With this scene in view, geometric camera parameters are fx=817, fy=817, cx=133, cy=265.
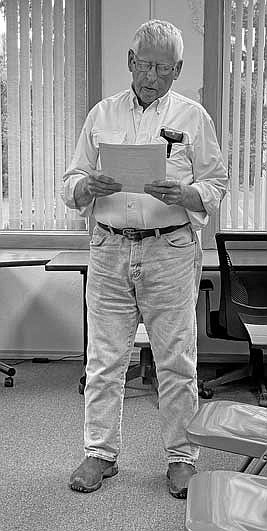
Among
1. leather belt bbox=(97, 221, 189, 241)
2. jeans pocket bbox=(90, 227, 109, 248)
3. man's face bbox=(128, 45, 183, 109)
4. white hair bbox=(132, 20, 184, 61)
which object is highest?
white hair bbox=(132, 20, 184, 61)

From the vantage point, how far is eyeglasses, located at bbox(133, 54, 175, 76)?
8.71 feet

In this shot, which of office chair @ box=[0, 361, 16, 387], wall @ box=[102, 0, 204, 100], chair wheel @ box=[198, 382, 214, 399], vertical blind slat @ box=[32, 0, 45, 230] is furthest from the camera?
vertical blind slat @ box=[32, 0, 45, 230]

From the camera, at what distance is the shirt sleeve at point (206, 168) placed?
2.74 meters

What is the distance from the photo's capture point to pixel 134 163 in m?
2.61

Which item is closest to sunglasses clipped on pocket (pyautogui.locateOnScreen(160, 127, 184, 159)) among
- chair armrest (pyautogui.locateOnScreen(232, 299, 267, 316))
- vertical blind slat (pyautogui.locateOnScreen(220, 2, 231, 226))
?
chair armrest (pyautogui.locateOnScreen(232, 299, 267, 316))

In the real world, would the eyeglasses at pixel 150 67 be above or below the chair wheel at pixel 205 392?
above

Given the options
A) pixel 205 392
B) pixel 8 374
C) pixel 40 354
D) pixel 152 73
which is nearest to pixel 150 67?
pixel 152 73

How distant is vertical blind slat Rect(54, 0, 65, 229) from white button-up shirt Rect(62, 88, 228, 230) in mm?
2344

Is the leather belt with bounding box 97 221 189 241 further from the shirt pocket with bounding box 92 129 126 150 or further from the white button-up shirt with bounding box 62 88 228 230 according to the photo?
the shirt pocket with bounding box 92 129 126 150

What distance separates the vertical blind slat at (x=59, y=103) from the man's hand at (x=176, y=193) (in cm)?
254

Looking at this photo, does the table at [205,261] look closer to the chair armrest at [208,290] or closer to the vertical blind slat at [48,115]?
the chair armrest at [208,290]

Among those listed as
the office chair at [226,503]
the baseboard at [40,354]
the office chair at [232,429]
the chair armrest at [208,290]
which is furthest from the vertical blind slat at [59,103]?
the office chair at [226,503]

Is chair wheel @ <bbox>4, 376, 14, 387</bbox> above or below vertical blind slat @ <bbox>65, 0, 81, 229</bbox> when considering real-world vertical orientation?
below

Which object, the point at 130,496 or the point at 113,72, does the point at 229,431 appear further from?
the point at 113,72
